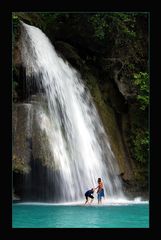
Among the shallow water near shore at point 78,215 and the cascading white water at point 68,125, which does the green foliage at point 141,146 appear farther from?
the shallow water near shore at point 78,215

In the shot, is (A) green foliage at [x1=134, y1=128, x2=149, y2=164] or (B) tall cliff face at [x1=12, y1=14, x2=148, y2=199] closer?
(B) tall cliff face at [x1=12, y1=14, x2=148, y2=199]

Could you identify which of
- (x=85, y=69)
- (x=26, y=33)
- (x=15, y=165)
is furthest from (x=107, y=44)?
(x=15, y=165)

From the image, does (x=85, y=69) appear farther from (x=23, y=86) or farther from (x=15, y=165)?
(x=15, y=165)

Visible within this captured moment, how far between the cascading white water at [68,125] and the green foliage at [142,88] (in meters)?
1.63

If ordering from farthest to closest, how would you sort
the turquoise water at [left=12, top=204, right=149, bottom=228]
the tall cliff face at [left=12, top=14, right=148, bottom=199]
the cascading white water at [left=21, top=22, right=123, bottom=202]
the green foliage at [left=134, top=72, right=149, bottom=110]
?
the green foliage at [left=134, top=72, right=149, bottom=110], the tall cliff face at [left=12, top=14, right=148, bottom=199], the cascading white water at [left=21, top=22, right=123, bottom=202], the turquoise water at [left=12, top=204, right=149, bottom=228]

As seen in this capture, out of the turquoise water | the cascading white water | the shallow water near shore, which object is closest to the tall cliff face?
the cascading white water

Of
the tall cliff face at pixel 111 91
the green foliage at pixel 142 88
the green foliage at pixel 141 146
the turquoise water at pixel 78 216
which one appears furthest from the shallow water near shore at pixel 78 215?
the green foliage at pixel 142 88

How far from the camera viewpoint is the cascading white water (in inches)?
586

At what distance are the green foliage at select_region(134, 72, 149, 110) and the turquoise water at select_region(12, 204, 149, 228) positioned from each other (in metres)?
4.56

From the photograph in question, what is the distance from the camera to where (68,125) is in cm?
1584

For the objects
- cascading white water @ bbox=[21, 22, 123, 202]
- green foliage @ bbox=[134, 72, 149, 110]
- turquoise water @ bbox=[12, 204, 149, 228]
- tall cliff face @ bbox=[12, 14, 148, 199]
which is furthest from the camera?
green foliage @ bbox=[134, 72, 149, 110]

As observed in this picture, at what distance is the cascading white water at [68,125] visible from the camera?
14875 mm

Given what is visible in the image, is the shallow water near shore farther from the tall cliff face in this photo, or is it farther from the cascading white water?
the tall cliff face

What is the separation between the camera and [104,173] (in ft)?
53.9
